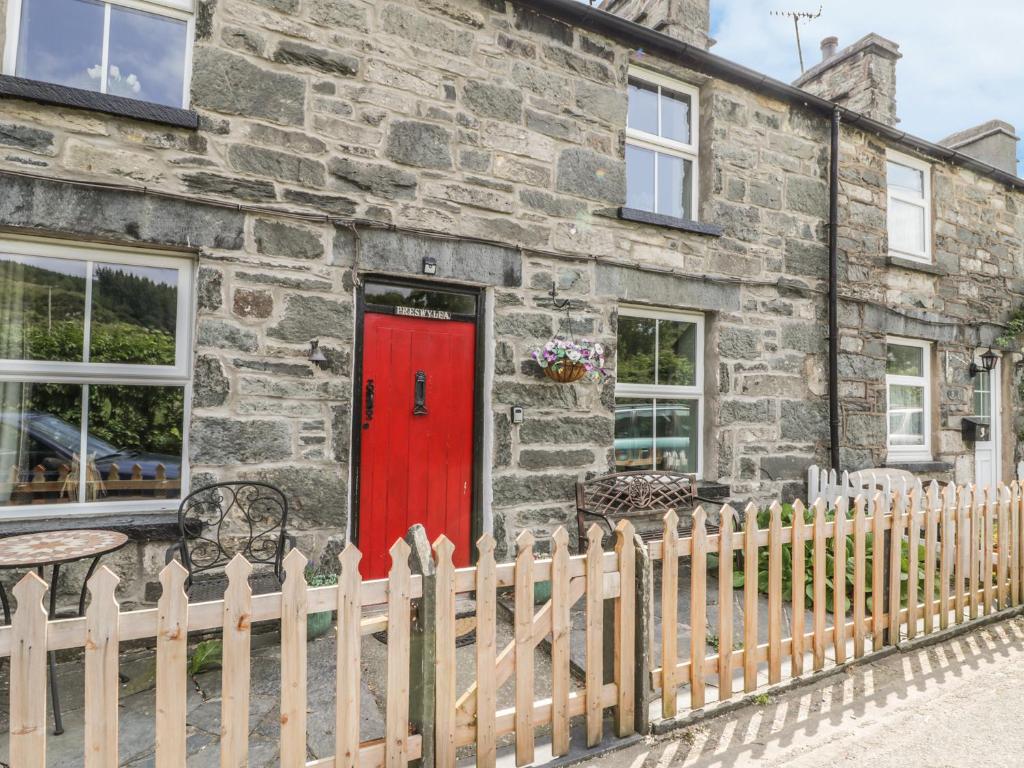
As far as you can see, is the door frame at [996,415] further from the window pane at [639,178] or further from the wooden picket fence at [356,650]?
the wooden picket fence at [356,650]

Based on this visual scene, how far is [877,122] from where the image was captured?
6.73 meters

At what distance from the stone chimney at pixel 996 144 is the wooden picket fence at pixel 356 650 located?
9633 mm

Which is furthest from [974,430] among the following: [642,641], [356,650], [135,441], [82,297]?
[82,297]

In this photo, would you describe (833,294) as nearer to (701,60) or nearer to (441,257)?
(701,60)

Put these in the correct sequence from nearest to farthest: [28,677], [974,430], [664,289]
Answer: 1. [28,677]
2. [664,289]
3. [974,430]

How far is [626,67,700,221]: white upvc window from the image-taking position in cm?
564

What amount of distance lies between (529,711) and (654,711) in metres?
0.78

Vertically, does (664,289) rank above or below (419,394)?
above

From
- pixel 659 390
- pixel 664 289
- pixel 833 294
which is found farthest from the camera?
pixel 833 294

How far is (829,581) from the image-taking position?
450cm

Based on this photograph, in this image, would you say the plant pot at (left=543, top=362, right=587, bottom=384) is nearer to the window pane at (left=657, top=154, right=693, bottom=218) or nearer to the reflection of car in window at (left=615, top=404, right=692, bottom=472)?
the reflection of car in window at (left=615, top=404, right=692, bottom=472)

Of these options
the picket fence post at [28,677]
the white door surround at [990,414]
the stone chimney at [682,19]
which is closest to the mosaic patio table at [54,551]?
the picket fence post at [28,677]

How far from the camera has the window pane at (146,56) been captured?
151 inches

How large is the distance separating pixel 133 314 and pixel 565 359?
9.77ft
